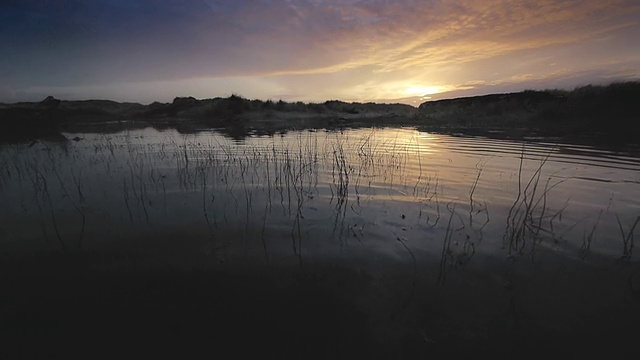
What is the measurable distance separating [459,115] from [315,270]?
4802 centimetres

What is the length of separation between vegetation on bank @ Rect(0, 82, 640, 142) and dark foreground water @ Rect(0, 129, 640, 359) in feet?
65.6

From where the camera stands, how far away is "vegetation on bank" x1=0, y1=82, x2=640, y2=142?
90.8 ft

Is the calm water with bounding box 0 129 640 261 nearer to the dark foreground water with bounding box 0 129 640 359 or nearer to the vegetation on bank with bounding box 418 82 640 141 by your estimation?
the dark foreground water with bounding box 0 129 640 359

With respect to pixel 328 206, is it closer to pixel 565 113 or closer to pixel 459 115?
pixel 565 113

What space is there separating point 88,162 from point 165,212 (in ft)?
29.2

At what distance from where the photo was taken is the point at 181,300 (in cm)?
392

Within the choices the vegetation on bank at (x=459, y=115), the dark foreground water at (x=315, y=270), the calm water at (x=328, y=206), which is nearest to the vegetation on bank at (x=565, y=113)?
the vegetation on bank at (x=459, y=115)

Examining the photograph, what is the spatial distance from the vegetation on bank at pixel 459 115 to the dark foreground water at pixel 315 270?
2001 cm

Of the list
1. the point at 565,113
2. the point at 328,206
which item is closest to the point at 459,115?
the point at 565,113

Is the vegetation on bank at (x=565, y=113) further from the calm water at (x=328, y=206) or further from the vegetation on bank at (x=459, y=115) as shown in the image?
the calm water at (x=328, y=206)

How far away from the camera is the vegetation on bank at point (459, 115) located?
27.7 metres

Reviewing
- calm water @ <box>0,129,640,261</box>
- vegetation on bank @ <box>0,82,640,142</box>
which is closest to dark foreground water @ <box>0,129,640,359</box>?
calm water @ <box>0,129,640,261</box>

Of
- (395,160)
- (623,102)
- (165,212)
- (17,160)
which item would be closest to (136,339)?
(165,212)

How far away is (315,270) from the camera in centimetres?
468
